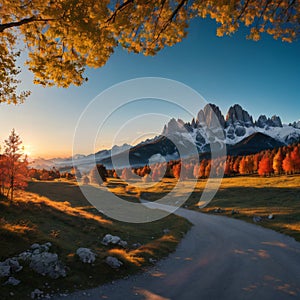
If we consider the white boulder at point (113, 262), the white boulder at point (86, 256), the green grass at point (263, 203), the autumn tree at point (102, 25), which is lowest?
the green grass at point (263, 203)

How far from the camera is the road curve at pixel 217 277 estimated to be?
9.23 m

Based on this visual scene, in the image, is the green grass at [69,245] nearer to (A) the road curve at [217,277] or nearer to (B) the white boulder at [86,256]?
(B) the white boulder at [86,256]

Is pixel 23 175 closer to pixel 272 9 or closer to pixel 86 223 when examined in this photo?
pixel 86 223

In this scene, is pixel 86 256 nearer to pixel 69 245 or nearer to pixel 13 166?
pixel 69 245

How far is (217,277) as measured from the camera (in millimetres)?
11086

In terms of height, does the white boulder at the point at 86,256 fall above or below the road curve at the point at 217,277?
above

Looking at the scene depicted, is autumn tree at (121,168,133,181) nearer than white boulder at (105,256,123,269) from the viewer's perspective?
No

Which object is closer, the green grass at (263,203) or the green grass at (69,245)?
the green grass at (69,245)

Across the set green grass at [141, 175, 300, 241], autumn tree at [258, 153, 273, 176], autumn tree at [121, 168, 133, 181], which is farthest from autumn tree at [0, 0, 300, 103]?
autumn tree at [121, 168, 133, 181]

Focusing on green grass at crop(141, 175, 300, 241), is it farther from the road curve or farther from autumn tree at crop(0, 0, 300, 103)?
autumn tree at crop(0, 0, 300, 103)

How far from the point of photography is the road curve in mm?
9234

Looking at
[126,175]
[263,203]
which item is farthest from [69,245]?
[126,175]

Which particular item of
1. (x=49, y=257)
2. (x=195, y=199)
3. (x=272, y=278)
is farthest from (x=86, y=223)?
(x=195, y=199)

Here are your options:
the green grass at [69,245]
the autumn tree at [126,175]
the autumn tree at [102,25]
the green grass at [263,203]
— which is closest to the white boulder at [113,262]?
the green grass at [69,245]
